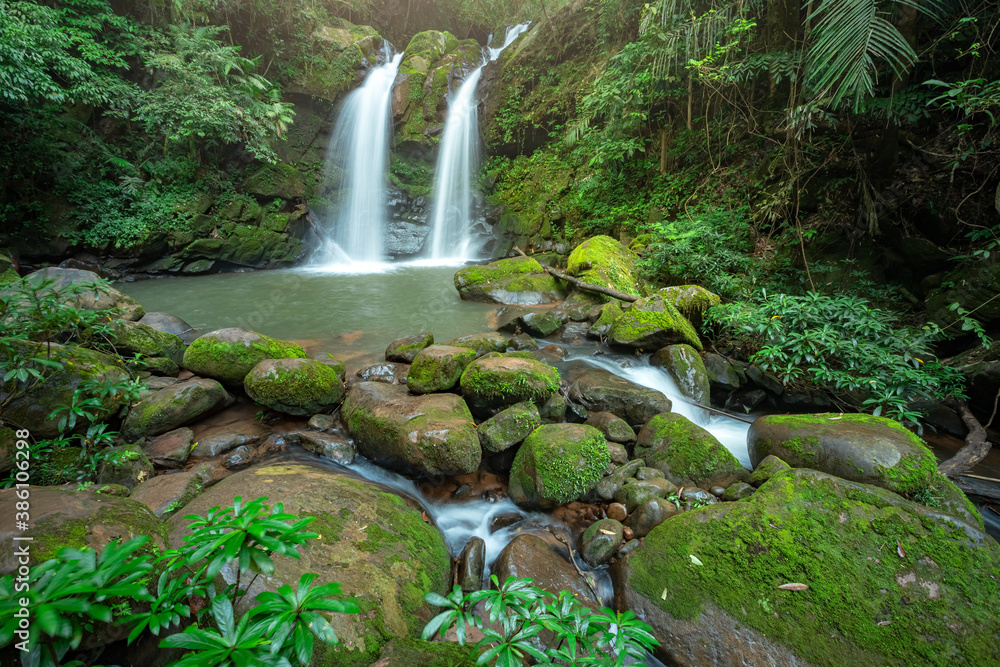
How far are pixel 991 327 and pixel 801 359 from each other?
7.10ft

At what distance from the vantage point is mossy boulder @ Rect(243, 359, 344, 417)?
3.78 m

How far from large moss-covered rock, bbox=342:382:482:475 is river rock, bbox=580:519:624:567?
1.01 metres

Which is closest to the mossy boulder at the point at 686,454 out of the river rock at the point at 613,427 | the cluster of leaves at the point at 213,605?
the river rock at the point at 613,427

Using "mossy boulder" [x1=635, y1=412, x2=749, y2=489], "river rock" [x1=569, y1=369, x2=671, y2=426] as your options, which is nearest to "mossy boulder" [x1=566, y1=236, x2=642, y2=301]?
"river rock" [x1=569, y1=369, x2=671, y2=426]

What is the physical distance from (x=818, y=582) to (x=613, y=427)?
1.80 metres

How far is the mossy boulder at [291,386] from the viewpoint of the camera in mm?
3779

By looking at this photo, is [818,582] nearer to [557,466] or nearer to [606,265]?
[557,466]

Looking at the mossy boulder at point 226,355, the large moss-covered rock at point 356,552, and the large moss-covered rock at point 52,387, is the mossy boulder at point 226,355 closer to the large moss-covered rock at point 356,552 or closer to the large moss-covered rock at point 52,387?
the large moss-covered rock at point 52,387

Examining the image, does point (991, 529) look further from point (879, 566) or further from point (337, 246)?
point (337, 246)

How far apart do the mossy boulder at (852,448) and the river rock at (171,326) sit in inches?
284

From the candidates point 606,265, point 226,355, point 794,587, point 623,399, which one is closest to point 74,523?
point 226,355

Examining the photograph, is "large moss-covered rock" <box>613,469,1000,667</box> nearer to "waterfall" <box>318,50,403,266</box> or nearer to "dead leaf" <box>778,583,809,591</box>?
"dead leaf" <box>778,583,809,591</box>

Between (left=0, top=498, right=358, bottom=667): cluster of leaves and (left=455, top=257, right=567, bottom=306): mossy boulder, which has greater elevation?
(left=0, top=498, right=358, bottom=667): cluster of leaves

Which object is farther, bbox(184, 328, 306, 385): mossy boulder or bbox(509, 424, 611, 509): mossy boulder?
bbox(184, 328, 306, 385): mossy boulder
